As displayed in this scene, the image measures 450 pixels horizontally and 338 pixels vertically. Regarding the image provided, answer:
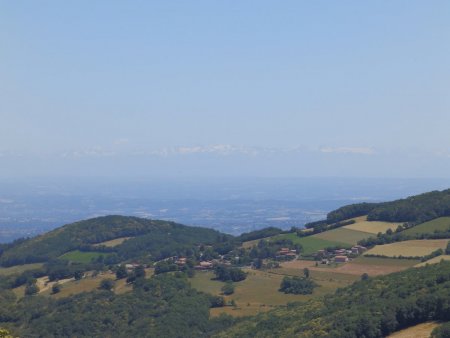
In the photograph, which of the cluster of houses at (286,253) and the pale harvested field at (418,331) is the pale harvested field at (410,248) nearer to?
the cluster of houses at (286,253)

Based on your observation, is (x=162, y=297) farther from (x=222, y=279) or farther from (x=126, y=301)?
(x=222, y=279)

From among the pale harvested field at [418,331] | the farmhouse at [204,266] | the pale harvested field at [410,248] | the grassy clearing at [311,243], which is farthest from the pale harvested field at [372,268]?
the pale harvested field at [418,331]

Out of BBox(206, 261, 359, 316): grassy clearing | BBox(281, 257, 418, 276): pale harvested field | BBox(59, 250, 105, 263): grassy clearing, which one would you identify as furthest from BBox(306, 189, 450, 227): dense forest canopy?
BBox(59, 250, 105, 263): grassy clearing

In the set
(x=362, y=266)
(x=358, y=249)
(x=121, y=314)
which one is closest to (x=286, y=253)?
(x=358, y=249)

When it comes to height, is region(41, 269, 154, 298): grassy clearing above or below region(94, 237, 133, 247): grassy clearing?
below

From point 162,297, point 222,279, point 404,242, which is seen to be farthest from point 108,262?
point 404,242

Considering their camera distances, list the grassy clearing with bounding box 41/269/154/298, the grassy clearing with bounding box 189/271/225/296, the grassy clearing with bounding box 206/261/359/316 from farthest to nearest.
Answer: the grassy clearing with bounding box 41/269/154/298 → the grassy clearing with bounding box 189/271/225/296 → the grassy clearing with bounding box 206/261/359/316

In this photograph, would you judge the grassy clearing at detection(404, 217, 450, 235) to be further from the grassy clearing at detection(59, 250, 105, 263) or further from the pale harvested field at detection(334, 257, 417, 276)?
the grassy clearing at detection(59, 250, 105, 263)
